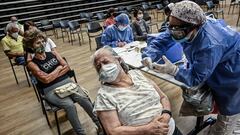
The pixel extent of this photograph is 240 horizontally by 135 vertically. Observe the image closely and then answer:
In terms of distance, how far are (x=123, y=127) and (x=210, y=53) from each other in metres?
0.73

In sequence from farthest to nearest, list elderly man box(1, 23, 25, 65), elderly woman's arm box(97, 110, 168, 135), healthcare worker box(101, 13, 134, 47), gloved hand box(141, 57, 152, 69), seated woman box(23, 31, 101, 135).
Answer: elderly man box(1, 23, 25, 65) → healthcare worker box(101, 13, 134, 47) → seated woman box(23, 31, 101, 135) → gloved hand box(141, 57, 152, 69) → elderly woman's arm box(97, 110, 168, 135)

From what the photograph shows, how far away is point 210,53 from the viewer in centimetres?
140

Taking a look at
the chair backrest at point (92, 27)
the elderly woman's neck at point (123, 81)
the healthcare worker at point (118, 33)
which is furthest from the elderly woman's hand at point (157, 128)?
the chair backrest at point (92, 27)

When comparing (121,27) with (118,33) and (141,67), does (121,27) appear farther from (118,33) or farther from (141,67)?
(141,67)

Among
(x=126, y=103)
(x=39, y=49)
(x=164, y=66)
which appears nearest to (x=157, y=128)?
(x=126, y=103)

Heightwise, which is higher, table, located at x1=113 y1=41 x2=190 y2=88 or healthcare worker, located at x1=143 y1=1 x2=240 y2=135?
healthcare worker, located at x1=143 y1=1 x2=240 y2=135

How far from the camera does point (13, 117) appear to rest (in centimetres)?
307

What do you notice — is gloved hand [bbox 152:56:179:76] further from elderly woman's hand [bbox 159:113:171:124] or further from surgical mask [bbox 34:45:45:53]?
surgical mask [bbox 34:45:45:53]

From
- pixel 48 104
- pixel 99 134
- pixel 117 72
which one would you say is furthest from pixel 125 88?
pixel 48 104

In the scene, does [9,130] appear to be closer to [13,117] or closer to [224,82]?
[13,117]

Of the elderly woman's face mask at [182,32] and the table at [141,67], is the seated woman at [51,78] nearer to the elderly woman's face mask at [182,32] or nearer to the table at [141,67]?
the table at [141,67]

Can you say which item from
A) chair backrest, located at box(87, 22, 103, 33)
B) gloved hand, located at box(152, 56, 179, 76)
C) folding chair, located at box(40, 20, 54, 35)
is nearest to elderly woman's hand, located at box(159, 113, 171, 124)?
gloved hand, located at box(152, 56, 179, 76)

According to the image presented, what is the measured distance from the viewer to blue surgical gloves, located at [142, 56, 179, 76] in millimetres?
1769

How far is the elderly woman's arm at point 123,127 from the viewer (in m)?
1.30
